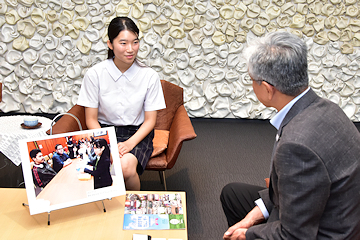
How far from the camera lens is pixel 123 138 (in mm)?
2328

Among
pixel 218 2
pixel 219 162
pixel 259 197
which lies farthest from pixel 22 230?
pixel 218 2

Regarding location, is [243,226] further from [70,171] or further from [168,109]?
[168,109]

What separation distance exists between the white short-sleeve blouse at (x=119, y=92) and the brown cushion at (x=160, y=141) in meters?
0.24

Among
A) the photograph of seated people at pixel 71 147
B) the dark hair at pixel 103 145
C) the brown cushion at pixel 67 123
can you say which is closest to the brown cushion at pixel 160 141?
the brown cushion at pixel 67 123

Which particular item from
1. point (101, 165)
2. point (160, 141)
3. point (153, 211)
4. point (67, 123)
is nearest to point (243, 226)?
point (153, 211)

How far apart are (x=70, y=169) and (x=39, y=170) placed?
142 mm

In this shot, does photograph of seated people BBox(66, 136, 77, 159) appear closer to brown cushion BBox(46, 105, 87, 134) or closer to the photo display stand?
the photo display stand

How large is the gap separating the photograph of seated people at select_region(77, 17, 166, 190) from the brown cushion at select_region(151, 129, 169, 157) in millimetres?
54

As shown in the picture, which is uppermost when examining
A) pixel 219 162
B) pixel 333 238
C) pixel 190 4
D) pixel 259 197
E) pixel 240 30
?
pixel 190 4

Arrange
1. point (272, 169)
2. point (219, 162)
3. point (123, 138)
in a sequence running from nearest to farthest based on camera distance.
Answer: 1. point (272, 169)
2. point (123, 138)
3. point (219, 162)

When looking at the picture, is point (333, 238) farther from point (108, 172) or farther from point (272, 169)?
point (108, 172)

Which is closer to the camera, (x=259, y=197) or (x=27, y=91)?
(x=259, y=197)

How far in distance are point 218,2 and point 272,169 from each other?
331 centimetres

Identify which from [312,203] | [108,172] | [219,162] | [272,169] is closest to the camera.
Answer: [312,203]
